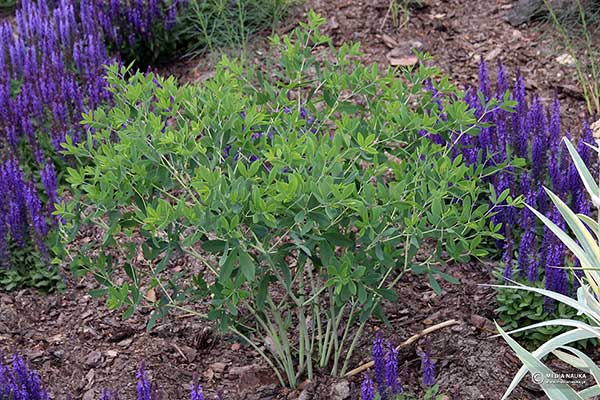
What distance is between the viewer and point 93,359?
12.0 feet

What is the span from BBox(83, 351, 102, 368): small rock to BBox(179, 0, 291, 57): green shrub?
8.79ft

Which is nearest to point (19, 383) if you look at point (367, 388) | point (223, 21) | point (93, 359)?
point (93, 359)

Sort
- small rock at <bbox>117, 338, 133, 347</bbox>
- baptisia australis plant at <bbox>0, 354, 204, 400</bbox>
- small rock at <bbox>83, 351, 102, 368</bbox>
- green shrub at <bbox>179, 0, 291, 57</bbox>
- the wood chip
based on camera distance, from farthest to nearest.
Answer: green shrub at <bbox>179, 0, 291, 57</bbox> < the wood chip < small rock at <bbox>117, 338, 133, 347</bbox> < small rock at <bbox>83, 351, 102, 368</bbox> < baptisia australis plant at <bbox>0, 354, 204, 400</bbox>

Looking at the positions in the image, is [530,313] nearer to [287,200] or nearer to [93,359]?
[287,200]

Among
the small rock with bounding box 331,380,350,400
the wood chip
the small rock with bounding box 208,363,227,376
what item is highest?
the wood chip

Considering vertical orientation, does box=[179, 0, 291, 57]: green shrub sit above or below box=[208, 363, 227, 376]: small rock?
above

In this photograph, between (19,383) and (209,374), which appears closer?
(19,383)

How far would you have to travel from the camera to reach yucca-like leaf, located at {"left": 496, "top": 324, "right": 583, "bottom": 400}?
2.56m

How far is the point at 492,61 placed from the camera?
5.48m

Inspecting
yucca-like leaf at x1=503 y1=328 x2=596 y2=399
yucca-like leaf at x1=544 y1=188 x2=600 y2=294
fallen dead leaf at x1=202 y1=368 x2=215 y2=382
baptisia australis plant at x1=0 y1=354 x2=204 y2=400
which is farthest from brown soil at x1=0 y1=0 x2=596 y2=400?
yucca-like leaf at x1=544 y1=188 x2=600 y2=294

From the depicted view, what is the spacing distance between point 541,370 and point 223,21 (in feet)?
12.7

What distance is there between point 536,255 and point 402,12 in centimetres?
281

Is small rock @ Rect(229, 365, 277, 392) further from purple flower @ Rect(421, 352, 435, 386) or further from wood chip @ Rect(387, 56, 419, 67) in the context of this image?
wood chip @ Rect(387, 56, 419, 67)

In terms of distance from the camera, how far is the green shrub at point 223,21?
19.2ft
